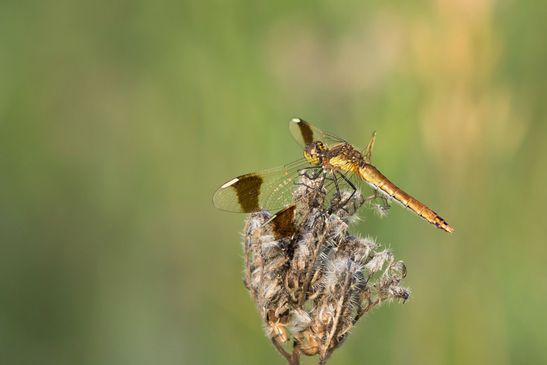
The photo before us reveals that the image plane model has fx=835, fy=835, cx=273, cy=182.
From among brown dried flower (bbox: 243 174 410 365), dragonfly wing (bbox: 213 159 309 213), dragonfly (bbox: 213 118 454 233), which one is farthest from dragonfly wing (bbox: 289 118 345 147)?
brown dried flower (bbox: 243 174 410 365)

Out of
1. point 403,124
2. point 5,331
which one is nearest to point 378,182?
point 403,124

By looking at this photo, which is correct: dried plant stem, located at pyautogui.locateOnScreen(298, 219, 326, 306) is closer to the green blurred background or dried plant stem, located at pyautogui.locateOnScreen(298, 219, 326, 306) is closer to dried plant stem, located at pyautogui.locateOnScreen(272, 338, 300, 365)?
dried plant stem, located at pyautogui.locateOnScreen(272, 338, 300, 365)

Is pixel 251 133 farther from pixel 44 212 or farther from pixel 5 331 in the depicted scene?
pixel 5 331

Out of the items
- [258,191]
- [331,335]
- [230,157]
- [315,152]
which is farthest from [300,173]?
Result: [230,157]

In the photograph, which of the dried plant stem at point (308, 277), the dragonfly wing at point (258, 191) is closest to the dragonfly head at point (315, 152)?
the dragonfly wing at point (258, 191)

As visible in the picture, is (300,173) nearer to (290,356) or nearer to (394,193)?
(394,193)

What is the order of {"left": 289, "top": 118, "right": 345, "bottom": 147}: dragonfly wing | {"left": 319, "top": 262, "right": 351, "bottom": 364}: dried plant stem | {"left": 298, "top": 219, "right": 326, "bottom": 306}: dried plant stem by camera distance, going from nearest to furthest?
{"left": 319, "top": 262, "right": 351, "bottom": 364}: dried plant stem, {"left": 298, "top": 219, "right": 326, "bottom": 306}: dried plant stem, {"left": 289, "top": 118, "right": 345, "bottom": 147}: dragonfly wing
